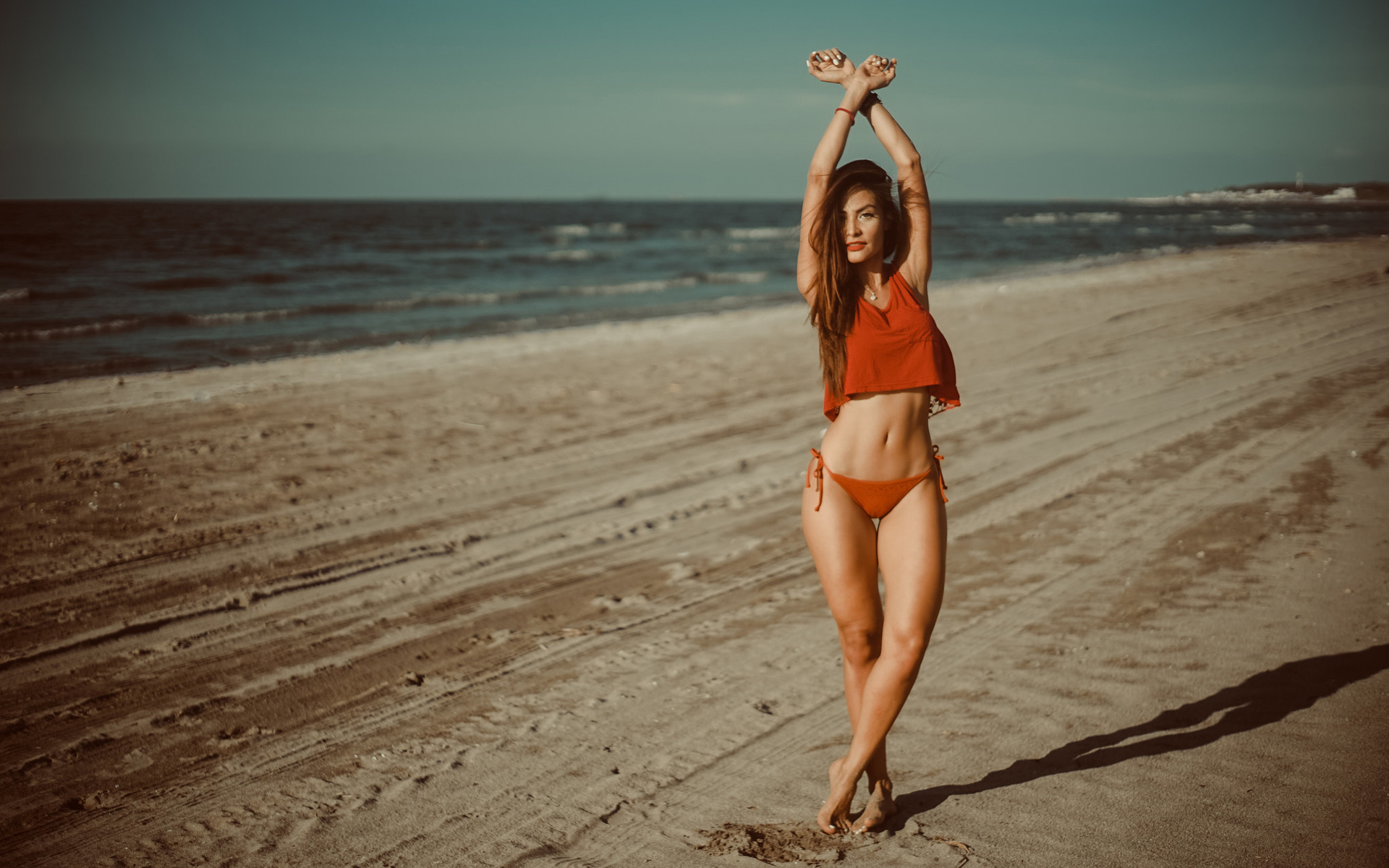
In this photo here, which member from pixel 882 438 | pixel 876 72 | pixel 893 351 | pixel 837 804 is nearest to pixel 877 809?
pixel 837 804

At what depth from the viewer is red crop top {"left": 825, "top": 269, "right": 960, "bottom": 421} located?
2.72m

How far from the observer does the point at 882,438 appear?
8.90 ft

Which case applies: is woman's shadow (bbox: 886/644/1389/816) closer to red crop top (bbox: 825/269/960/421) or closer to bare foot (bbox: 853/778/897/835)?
bare foot (bbox: 853/778/897/835)

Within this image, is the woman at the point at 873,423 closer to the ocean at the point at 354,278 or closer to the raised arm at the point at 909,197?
the raised arm at the point at 909,197

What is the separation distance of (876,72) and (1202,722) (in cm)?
304

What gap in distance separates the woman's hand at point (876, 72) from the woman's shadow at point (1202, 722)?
261 centimetres

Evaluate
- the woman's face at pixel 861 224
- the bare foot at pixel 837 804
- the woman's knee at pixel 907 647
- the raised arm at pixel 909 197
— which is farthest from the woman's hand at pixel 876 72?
the bare foot at pixel 837 804

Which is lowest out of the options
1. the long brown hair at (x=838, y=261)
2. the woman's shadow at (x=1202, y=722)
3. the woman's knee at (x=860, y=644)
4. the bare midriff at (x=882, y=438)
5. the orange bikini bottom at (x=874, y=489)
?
the woman's shadow at (x=1202, y=722)

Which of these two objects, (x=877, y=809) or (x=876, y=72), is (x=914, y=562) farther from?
(x=876, y=72)

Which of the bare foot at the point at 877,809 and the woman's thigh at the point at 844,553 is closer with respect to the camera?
the woman's thigh at the point at 844,553

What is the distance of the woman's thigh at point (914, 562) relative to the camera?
8.68 feet

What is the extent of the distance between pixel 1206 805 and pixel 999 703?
0.93 m

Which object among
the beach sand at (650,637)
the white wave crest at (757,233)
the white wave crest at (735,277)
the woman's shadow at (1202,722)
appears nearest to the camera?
the beach sand at (650,637)

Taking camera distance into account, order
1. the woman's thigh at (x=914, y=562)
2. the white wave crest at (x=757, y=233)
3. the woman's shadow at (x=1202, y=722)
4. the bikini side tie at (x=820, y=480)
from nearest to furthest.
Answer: the woman's thigh at (x=914, y=562), the bikini side tie at (x=820, y=480), the woman's shadow at (x=1202, y=722), the white wave crest at (x=757, y=233)
